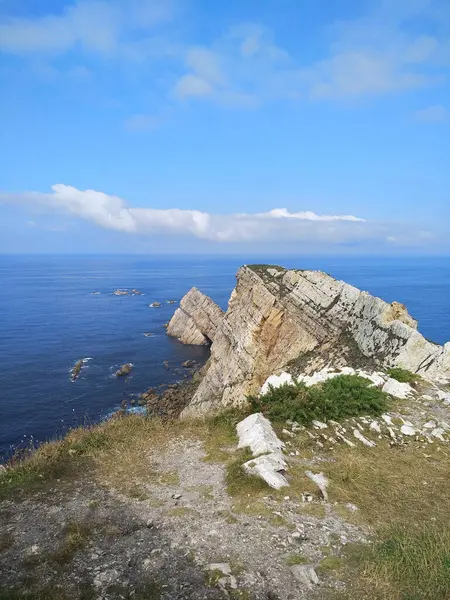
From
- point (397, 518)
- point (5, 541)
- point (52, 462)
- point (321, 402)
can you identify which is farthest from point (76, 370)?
point (397, 518)

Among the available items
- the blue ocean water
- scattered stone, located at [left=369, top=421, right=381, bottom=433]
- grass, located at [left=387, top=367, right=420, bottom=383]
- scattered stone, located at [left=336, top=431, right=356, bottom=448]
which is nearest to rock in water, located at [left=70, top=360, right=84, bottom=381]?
the blue ocean water

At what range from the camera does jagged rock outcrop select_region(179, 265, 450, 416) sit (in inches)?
1329

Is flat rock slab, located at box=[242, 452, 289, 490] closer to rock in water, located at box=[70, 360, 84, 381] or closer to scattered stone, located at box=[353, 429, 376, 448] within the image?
scattered stone, located at box=[353, 429, 376, 448]

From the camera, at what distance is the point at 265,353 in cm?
4228

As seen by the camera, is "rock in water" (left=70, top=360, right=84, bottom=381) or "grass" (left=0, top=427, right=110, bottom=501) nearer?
"grass" (left=0, top=427, right=110, bottom=501)

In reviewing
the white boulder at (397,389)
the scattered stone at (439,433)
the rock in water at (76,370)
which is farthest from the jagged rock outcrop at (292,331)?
the rock in water at (76,370)

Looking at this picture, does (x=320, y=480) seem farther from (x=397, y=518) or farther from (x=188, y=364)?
(x=188, y=364)

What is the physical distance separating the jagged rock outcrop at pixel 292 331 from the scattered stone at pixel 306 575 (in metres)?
24.5

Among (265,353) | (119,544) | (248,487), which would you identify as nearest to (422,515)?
(248,487)

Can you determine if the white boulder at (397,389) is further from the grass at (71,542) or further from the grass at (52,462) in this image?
the grass at (71,542)

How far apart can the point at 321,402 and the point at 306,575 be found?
25.0 feet

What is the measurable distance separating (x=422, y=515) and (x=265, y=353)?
33221mm

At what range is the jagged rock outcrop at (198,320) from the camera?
79312 millimetres

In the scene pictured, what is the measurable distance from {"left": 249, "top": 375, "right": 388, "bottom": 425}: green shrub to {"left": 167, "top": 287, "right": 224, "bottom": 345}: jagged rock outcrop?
63954 millimetres
